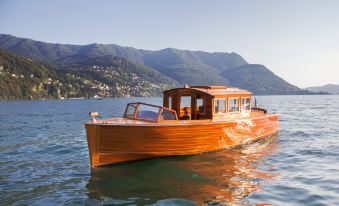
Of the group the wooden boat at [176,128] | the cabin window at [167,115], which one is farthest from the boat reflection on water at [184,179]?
the cabin window at [167,115]

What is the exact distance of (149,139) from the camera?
13914 millimetres

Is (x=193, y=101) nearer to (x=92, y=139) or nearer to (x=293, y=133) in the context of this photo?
(x=92, y=139)

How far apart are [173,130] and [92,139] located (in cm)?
344

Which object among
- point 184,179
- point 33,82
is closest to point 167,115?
point 184,179

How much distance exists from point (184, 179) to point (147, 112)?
4232mm

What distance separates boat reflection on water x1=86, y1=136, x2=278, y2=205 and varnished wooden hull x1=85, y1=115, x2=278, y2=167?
44cm

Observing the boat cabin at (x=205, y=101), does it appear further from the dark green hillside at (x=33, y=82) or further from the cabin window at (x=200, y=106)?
the dark green hillside at (x=33, y=82)

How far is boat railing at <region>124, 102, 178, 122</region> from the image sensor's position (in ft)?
48.4

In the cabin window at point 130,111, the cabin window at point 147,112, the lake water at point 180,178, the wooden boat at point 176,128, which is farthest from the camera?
the cabin window at point 130,111

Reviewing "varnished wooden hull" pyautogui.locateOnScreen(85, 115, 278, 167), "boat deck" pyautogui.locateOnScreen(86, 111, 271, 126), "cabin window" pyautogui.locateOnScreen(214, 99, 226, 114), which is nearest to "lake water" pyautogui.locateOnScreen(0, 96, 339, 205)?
"varnished wooden hull" pyautogui.locateOnScreen(85, 115, 278, 167)

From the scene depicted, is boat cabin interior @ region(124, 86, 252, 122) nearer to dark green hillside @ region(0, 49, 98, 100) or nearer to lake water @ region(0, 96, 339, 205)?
lake water @ region(0, 96, 339, 205)

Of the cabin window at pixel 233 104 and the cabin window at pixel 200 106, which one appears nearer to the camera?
the cabin window at pixel 200 106

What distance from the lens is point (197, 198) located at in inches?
396

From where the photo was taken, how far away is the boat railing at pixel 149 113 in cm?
1475
